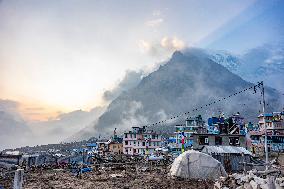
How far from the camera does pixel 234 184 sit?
20828mm

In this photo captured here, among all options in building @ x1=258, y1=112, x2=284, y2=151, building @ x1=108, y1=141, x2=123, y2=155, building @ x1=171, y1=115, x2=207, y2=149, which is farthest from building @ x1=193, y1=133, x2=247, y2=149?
building @ x1=108, y1=141, x2=123, y2=155

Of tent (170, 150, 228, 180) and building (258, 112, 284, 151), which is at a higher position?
building (258, 112, 284, 151)

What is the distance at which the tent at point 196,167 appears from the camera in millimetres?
33156

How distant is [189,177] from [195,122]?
85120 millimetres

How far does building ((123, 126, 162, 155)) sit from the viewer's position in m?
105

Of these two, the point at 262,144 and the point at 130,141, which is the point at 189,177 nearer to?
the point at 262,144

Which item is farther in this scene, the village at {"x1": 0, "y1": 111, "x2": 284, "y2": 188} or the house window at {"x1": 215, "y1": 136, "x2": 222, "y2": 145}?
the house window at {"x1": 215, "y1": 136, "x2": 222, "y2": 145}

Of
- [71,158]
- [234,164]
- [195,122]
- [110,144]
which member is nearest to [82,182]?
[234,164]

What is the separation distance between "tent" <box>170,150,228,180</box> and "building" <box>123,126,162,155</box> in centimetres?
7090

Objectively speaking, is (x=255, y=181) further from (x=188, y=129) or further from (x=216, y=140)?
(x=188, y=129)

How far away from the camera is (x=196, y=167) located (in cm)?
3347

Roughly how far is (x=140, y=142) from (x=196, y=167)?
72.9 meters

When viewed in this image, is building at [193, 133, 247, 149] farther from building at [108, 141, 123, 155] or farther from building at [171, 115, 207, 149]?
building at [108, 141, 123, 155]

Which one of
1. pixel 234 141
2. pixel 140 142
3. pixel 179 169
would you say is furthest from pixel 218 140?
pixel 140 142
